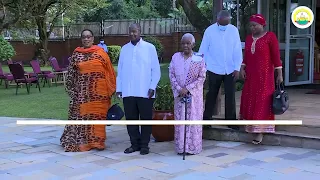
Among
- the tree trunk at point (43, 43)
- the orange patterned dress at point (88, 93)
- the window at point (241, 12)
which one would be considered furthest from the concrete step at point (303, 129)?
the tree trunk at point (43, 43)

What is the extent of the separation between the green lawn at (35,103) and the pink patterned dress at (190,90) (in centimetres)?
374

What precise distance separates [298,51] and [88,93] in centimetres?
570

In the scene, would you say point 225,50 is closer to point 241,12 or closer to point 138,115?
point 138,115

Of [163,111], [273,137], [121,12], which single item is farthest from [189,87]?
[121,12]

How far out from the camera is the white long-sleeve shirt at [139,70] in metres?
5.56


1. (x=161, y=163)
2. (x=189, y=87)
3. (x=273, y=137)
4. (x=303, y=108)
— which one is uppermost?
(x=189, y=87)

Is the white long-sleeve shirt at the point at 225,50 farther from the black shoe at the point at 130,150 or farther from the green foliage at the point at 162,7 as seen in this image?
the green foliage at the point at 162,7

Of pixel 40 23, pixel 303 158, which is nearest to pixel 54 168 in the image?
pixel 303 158

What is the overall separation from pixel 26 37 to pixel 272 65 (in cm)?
2041

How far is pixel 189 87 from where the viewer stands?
17.8ft

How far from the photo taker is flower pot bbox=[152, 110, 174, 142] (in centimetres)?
615

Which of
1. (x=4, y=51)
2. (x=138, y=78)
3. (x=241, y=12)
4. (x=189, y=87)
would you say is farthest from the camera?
(x=4, y=51)

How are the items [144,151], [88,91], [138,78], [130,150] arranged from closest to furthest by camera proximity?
[138,78]
[144,151]
[130,150]
[88,91]

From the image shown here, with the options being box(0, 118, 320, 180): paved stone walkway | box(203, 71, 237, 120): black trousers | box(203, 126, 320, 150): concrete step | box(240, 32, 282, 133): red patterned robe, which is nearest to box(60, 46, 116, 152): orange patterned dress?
box(0, 118, 320, 180): paved stone walkway
